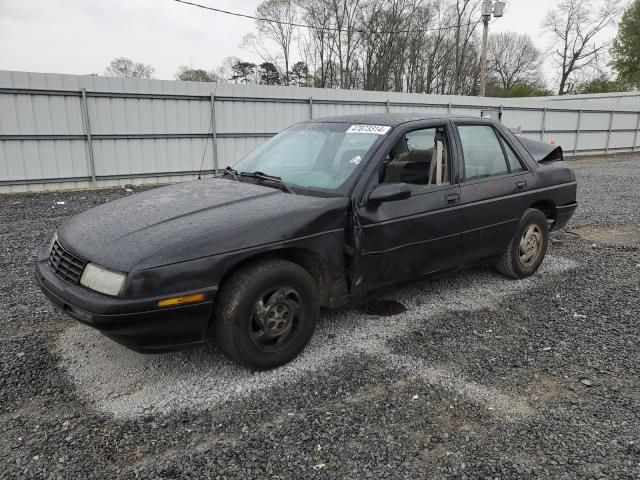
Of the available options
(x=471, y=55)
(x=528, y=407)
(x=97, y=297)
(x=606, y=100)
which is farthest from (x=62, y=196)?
(x=471, y=55)

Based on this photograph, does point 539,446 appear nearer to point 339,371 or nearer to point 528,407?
point 528,407

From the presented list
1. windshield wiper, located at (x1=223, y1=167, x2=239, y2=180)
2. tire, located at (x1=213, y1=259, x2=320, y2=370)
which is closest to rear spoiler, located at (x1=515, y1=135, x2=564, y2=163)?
windshield wiper, located at (x1=223, y1=167, x2=239, y2=180)

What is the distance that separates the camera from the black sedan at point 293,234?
8.70 ft

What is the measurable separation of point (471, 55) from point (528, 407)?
4394 centimetres

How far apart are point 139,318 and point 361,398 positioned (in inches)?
53.0

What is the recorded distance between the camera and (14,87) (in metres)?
9.70

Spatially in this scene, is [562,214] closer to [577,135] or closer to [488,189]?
[488,189]

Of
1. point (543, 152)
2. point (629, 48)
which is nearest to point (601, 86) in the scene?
point (629, 48)

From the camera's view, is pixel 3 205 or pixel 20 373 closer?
pixel 20 373

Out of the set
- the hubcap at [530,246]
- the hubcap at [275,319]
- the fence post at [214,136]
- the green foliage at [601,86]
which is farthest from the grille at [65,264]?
the green foliage at [601,86]

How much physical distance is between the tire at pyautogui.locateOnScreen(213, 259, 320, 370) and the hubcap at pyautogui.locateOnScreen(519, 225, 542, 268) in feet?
8.62

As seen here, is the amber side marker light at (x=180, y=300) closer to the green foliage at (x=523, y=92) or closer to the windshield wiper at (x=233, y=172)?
the windshield wiper at (x=233, y=172)

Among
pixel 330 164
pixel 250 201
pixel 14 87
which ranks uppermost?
pixel 14 87

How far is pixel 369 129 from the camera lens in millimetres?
3773
